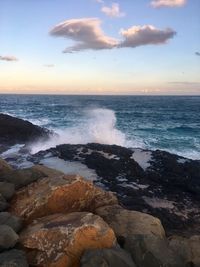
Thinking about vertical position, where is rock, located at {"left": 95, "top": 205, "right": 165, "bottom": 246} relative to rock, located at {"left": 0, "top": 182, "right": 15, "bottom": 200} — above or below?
below

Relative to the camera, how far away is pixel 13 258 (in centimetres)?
620

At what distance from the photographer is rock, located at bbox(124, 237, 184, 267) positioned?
653 cm

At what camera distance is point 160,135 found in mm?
32406

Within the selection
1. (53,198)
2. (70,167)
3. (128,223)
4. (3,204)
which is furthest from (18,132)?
(128,223)

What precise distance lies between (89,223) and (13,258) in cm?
136

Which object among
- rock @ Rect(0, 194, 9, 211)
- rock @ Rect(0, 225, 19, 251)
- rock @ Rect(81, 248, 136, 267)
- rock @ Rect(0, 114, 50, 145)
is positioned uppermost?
rock @ Rect(0, 194, 9, 211)

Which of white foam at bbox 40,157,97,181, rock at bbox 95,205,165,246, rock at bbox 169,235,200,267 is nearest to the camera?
rock at bbox 169,235,200,267

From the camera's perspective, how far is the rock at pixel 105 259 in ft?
20.0

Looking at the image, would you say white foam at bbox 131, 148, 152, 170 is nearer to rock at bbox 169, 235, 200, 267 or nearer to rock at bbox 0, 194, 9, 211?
rock at bbox 169, 235, 200, 267

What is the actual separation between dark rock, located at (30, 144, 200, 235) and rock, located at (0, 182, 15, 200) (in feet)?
13.0

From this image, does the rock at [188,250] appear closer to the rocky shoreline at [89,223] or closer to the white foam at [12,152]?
the rocky shoreline at [89,223]

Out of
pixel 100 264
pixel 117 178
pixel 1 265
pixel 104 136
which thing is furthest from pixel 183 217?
pixel 104 136

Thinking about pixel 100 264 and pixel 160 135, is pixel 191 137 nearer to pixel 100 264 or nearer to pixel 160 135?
pixel 160 135

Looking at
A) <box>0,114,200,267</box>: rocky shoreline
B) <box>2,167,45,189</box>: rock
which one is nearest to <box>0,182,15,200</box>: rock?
<box>0,114,200,267</box>: rocky shoreline
